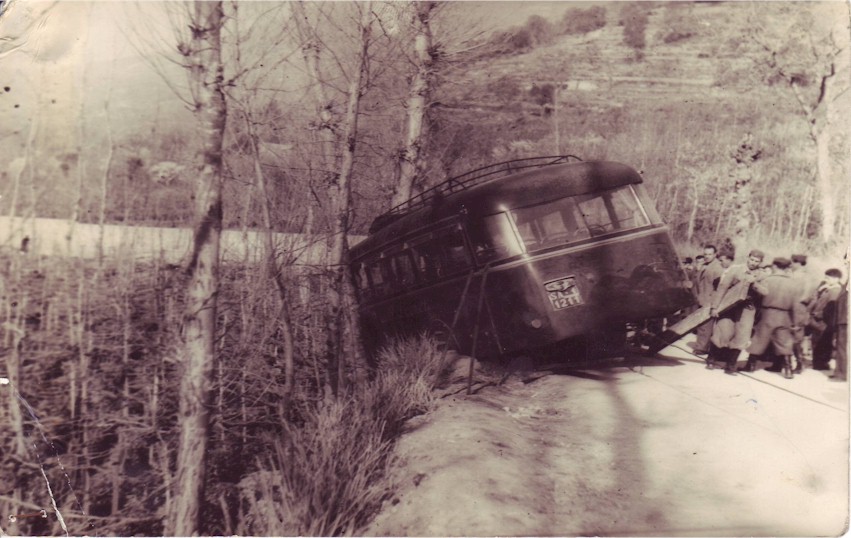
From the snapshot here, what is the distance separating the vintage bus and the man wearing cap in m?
0.90

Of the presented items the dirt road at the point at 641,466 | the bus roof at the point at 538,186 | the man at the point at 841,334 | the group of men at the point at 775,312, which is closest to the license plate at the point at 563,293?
the bus roof at the point at 538,186

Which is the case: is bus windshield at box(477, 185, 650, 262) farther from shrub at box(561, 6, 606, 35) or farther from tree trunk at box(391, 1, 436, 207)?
shrub at box(561, 6, 606, 35)

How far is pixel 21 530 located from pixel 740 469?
509 centimetres

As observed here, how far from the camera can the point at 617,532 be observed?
350 centimetres

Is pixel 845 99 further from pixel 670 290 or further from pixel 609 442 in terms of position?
pixel 609 442

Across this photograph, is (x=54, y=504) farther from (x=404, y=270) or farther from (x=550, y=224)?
(x=550, y=224)

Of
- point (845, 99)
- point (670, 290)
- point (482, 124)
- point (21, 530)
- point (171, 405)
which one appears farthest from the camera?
point (482, 124)

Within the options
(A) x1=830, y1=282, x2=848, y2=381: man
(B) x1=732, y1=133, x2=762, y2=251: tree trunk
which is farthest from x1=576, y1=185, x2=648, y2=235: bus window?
(A) x1=830, y1=282, x2=848, y2=381: man

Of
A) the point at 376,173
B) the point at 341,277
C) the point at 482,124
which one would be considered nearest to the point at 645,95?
the point at 482,124

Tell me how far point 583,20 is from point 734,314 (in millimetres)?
3671

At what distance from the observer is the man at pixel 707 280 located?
6535 mm

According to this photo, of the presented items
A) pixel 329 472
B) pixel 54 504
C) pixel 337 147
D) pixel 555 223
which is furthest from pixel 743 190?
pixel 54 504

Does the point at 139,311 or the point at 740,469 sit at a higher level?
the point at 139,311

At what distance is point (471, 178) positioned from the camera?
652 centimetres
